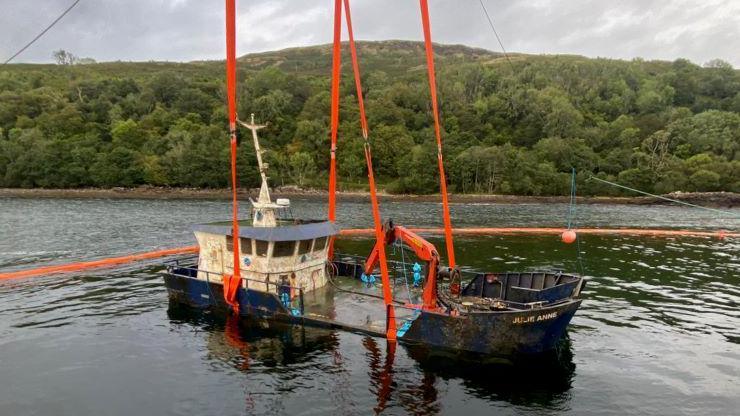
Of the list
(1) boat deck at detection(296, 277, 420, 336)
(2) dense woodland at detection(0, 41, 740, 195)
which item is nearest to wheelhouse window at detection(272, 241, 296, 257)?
(1) boat deck at detection(296, 277, 420, 336)

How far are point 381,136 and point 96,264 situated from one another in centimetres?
11654

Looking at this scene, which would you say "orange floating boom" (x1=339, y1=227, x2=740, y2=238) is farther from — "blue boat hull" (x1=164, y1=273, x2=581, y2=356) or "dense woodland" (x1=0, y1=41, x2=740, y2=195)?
"dense woodland" (x1=0, y1=41, x2=740, y2=195)

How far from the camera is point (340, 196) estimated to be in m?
115

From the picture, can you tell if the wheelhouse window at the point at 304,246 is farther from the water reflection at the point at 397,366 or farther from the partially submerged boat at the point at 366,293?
the water reflection at the point at 397,366

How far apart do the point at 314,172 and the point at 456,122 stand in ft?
176

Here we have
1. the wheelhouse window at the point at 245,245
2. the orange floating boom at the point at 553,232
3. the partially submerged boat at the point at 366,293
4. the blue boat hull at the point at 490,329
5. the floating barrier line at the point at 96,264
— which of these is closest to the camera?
the blue boat hull at the point at 490,329

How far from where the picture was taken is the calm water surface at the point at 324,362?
1544 centimetres

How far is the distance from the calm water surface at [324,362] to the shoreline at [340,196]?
3254 inches

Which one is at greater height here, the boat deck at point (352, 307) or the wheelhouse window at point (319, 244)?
the wheelhouse window at point (319, 244)

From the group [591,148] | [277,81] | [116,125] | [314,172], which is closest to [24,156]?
[116,125]

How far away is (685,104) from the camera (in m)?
199

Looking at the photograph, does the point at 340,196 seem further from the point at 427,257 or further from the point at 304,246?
the point at 427,257

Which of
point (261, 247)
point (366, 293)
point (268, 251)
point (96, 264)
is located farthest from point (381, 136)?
point (268, 251)

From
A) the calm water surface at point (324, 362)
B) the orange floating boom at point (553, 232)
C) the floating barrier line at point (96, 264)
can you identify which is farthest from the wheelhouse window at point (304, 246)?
the orange floating boom at point (553, 232)
